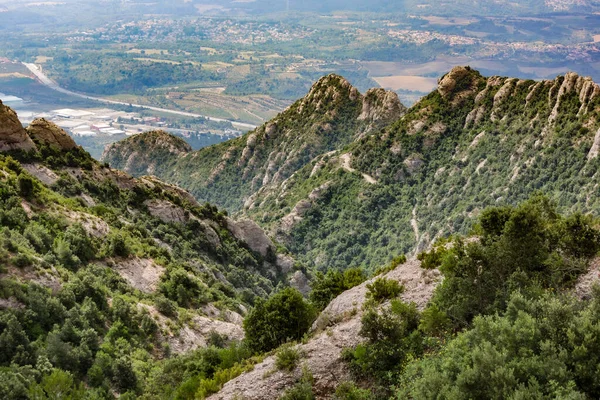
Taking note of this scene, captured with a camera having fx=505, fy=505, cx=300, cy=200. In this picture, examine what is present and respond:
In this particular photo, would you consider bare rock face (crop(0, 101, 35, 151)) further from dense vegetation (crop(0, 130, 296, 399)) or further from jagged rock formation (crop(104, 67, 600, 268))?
jagged rock formation (crop(104, 67, 600, 268))

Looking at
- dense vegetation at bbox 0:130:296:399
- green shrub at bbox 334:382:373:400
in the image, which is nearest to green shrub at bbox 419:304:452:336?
green shrub at bbox 334:382:373:400

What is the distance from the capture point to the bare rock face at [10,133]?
5022 centimetres

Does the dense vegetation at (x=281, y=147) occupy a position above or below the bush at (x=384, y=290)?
below

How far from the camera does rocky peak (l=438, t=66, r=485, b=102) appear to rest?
104312mm

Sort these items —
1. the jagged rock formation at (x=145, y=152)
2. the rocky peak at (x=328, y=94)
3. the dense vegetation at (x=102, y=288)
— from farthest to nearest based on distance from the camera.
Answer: the jagged rock formation at (x=145, y=152) → the rocky peak at (x=328, y=94) → the dense vegetation at (x=102, y=288)

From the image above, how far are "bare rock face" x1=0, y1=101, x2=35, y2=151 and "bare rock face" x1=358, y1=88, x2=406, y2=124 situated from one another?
85676 millimetres

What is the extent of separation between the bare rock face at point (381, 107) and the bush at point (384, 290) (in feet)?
328

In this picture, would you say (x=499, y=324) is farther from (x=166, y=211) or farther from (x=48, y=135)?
(x=48, y=135)

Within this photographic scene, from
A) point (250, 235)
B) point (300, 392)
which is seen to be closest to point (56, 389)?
point (300, 392)

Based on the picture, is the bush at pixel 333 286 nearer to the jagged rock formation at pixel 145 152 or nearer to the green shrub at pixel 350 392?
the green shrub at pixel 350 392

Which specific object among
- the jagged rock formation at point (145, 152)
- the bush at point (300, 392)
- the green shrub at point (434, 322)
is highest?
the green shrub at point (434, 322)

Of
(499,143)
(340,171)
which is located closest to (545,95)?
(499,143)

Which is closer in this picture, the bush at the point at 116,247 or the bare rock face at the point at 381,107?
the bush at the point at 116,247

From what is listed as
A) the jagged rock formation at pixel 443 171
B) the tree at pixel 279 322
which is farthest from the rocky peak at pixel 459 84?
the tree at pixel 279 322
